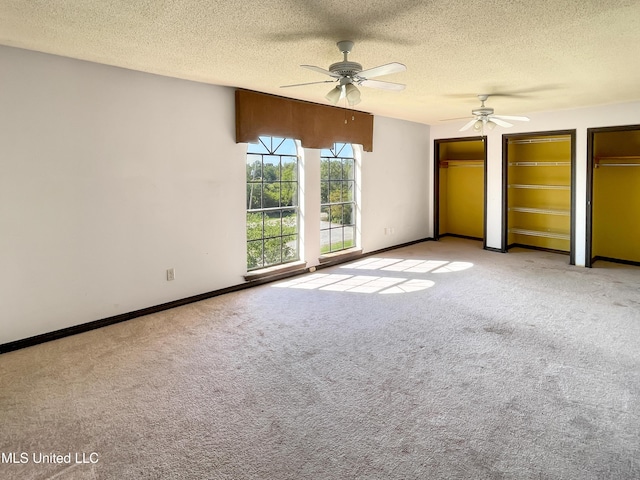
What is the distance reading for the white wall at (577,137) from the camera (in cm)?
584

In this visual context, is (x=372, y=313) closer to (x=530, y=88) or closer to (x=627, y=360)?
(x=627, y=360)

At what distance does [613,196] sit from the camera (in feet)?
21.0

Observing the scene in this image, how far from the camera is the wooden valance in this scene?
482cm

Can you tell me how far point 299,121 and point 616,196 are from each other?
207 inches

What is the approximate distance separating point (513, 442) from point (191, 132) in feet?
13.5

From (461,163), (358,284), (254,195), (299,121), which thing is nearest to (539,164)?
(461,163)

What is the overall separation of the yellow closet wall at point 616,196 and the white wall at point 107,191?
5751 millimetres

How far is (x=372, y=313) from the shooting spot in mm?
4145

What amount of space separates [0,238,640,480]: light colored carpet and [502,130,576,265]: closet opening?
111 inches

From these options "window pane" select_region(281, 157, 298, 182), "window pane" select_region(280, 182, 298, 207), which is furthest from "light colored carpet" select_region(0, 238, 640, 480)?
"window pane" select_region(281, 157, 298, 182)

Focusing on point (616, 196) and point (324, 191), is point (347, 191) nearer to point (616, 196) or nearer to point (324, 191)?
point (324, 191)

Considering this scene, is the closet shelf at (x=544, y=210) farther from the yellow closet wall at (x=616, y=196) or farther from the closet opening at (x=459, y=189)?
the closet opening at (x=459, y=189)

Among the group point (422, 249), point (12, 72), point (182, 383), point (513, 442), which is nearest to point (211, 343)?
point (182, 383)

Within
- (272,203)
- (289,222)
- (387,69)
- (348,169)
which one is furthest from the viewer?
(348,169)
